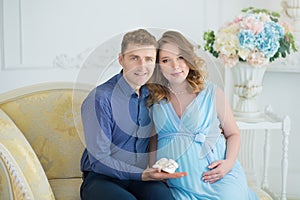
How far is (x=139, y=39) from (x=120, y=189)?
0.51m

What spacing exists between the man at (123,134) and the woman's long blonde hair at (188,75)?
0.03 m

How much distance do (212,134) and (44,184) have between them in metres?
0.63

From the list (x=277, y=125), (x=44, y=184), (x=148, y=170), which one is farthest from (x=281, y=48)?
(x=44, y=184)

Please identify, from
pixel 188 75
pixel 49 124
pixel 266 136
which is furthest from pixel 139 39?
pixel 266 136

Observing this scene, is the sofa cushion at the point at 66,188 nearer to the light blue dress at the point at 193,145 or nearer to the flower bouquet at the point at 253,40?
the light blue dress at the point at 193,145

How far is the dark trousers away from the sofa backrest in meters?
0.38

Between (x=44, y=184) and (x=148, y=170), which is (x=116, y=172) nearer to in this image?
(x=148, y=170)

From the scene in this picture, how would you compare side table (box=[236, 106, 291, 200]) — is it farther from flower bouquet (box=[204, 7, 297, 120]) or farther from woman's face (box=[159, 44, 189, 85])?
woman's face (box=[159, 44, 189, 85])

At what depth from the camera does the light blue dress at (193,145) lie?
1.97m

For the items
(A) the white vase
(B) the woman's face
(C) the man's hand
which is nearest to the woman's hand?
(C) the man's hand

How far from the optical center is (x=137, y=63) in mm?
1786

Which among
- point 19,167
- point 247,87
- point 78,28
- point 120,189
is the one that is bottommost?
point 120,189

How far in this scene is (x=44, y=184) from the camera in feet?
6.08

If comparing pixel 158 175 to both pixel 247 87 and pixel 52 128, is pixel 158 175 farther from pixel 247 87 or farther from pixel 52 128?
pixel 247 87
